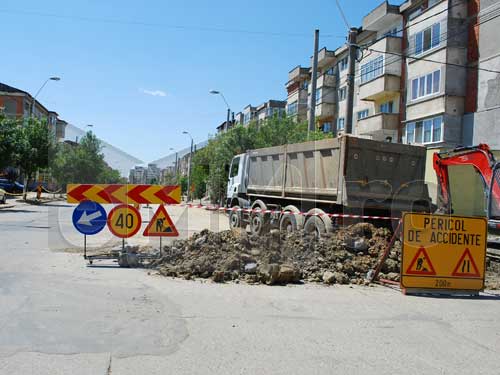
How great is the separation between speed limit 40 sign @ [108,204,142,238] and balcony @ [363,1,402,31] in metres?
30.2

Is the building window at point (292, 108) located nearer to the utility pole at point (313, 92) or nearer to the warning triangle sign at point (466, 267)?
the utility pole at point (313, 92)

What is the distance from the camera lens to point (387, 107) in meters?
35.9

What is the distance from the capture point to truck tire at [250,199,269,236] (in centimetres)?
1598

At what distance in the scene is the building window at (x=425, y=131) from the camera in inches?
1121

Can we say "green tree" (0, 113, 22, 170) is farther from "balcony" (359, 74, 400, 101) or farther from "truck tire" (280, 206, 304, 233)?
"balcony" (359, 74, 400, 101)

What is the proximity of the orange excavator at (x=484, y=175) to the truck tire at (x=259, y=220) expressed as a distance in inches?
218

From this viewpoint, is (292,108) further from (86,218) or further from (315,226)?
(86,218)

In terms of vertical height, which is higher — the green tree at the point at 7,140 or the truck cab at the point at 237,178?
the green tree at the point at 7,140

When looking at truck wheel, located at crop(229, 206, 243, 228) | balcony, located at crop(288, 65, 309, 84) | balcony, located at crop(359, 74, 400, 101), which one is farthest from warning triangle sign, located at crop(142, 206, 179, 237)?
balcony, located at crop(288, 65, 309, 84)

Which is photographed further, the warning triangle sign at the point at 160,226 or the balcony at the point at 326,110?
the balcony at the point at 326,110

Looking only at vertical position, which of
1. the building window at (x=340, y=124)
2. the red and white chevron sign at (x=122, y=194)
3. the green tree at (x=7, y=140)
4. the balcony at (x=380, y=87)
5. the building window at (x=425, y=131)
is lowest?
the red and white chevron sign at (x=122, y=194)

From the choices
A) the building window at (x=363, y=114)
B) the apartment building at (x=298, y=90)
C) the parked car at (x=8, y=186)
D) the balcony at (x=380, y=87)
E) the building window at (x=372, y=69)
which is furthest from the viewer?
the apartment building at (x=298, y=90)

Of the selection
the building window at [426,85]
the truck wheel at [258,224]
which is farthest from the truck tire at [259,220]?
the building window at [426,85]

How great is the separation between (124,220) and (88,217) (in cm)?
75
